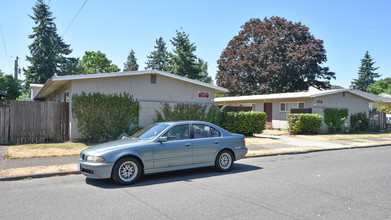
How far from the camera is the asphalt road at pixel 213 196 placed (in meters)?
4.68

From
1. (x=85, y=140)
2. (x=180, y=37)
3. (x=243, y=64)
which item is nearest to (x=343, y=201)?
(x=85, y=140)

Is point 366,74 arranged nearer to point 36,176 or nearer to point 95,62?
point 95,62

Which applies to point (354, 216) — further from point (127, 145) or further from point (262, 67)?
point (262, 67)

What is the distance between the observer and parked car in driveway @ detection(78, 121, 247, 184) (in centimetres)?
650

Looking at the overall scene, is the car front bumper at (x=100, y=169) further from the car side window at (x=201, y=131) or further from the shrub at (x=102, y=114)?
the shrub at (x=102, y=114)

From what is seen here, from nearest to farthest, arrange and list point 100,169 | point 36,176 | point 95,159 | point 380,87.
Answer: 1. point 100,169
2. point 95,159
3. point 36,176
4. point 380,87

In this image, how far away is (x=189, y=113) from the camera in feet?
53.6

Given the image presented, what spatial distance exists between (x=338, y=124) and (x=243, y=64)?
1637 cm

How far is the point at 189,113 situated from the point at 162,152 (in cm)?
932

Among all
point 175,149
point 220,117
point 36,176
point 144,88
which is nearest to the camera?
point 175,149

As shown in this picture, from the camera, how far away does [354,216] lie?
4.56m

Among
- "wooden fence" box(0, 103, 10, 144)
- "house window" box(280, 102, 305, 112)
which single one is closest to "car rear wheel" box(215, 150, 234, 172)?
"wooden fence" box(0, 103, 10, 144)

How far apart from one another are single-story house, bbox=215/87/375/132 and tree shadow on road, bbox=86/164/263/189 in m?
14.7

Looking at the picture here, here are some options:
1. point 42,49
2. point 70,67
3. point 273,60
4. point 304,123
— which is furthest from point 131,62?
point 304,123
